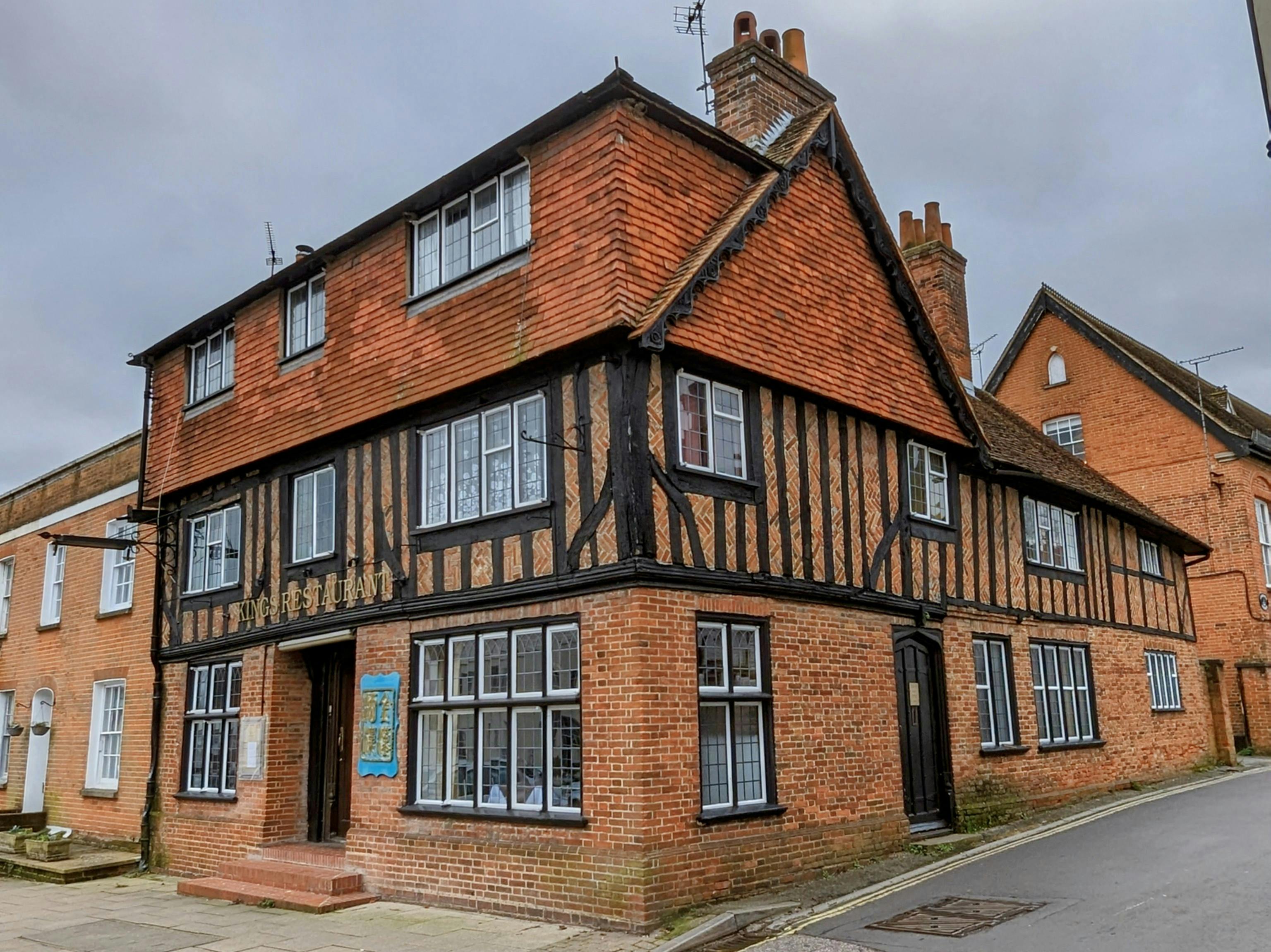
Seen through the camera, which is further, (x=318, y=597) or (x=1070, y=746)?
(x=1070, y=746)

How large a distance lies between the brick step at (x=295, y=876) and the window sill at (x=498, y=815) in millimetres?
1049

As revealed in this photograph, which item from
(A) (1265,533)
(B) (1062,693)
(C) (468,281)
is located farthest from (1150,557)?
Answer: (C) (468,281)

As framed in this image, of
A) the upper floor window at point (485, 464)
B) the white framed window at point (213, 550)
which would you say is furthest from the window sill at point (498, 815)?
the white framed window at point (213, 550)

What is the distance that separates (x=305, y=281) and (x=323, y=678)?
558cm

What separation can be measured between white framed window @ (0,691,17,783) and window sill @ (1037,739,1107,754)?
60.8 feet

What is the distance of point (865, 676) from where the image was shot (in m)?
13.2

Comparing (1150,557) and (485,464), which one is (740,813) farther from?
(1150,557)

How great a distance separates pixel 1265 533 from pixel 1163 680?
7807 mm

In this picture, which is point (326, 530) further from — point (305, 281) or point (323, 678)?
point (305, 281)

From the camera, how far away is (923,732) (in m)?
14.4

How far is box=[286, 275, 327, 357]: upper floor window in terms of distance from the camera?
15.3 m

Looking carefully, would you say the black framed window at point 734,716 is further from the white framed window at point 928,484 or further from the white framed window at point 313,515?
the white framed window at point 313,515

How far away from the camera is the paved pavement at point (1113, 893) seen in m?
8.62

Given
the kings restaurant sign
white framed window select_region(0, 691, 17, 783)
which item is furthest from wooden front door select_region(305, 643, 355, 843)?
white framed window select_region(0, 691, 17, 783)
